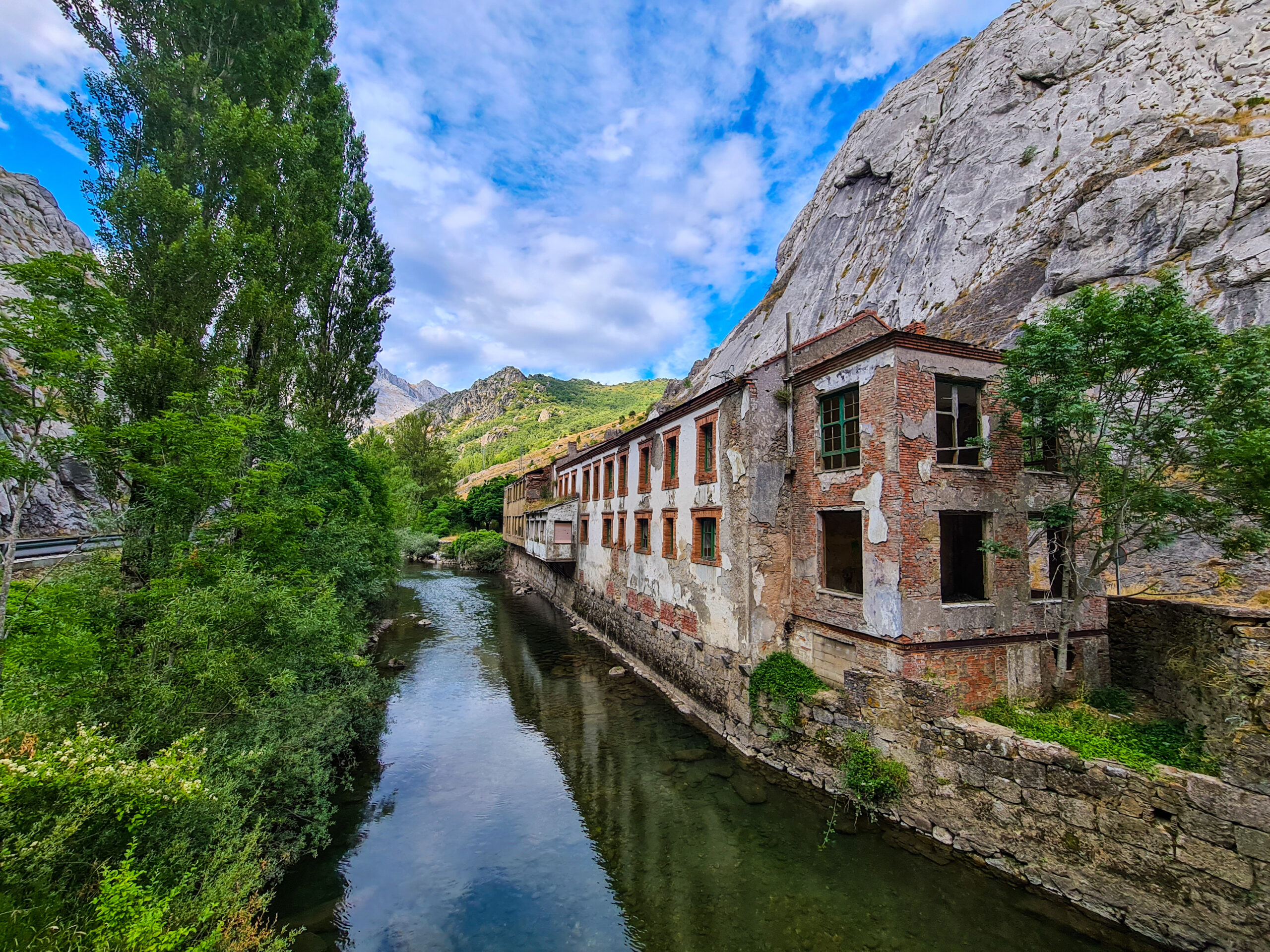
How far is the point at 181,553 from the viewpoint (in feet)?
27.5

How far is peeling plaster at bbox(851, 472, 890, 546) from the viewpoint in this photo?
10.9 metres

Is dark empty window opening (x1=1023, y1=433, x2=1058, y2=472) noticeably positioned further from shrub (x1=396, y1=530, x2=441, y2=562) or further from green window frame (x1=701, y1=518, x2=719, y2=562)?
shrub (x1=396, y1=530, x2=441, y2=562)

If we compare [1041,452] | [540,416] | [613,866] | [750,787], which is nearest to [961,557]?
[1041,452]

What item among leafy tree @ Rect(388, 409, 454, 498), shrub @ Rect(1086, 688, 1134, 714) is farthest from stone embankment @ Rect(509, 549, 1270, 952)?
leafy tree @ Rect(388, 409, 454, 498)

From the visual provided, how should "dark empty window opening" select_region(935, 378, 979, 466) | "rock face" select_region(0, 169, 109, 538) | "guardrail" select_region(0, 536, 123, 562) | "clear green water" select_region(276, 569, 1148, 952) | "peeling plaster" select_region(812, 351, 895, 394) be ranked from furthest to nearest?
"rock face" select_region(0, 169, 109, 538)
"dark empty window opening" select_region(935, 378, 979, 466)
"peeling plaster" select_region(812, 351, 895, 394)
"guardrail" select_region(0, 536, 123, 562)
"clear green water" select_region(276, 569, 1148, 952)

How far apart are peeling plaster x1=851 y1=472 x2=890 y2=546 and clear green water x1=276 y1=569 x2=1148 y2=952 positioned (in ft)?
19.7

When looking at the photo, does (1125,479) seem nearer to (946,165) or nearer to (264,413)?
(264,413)

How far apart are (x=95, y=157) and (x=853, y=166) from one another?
4898 cm

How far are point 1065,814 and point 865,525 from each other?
585cm

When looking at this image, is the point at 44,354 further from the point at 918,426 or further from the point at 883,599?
the point at 918,426

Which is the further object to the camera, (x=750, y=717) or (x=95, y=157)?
(x=750, y=717)

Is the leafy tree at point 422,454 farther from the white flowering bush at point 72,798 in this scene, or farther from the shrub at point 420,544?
the white flowering bush at point 72,798

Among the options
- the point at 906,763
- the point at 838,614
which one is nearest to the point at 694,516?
the point at 838,614

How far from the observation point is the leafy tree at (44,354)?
256 inches
